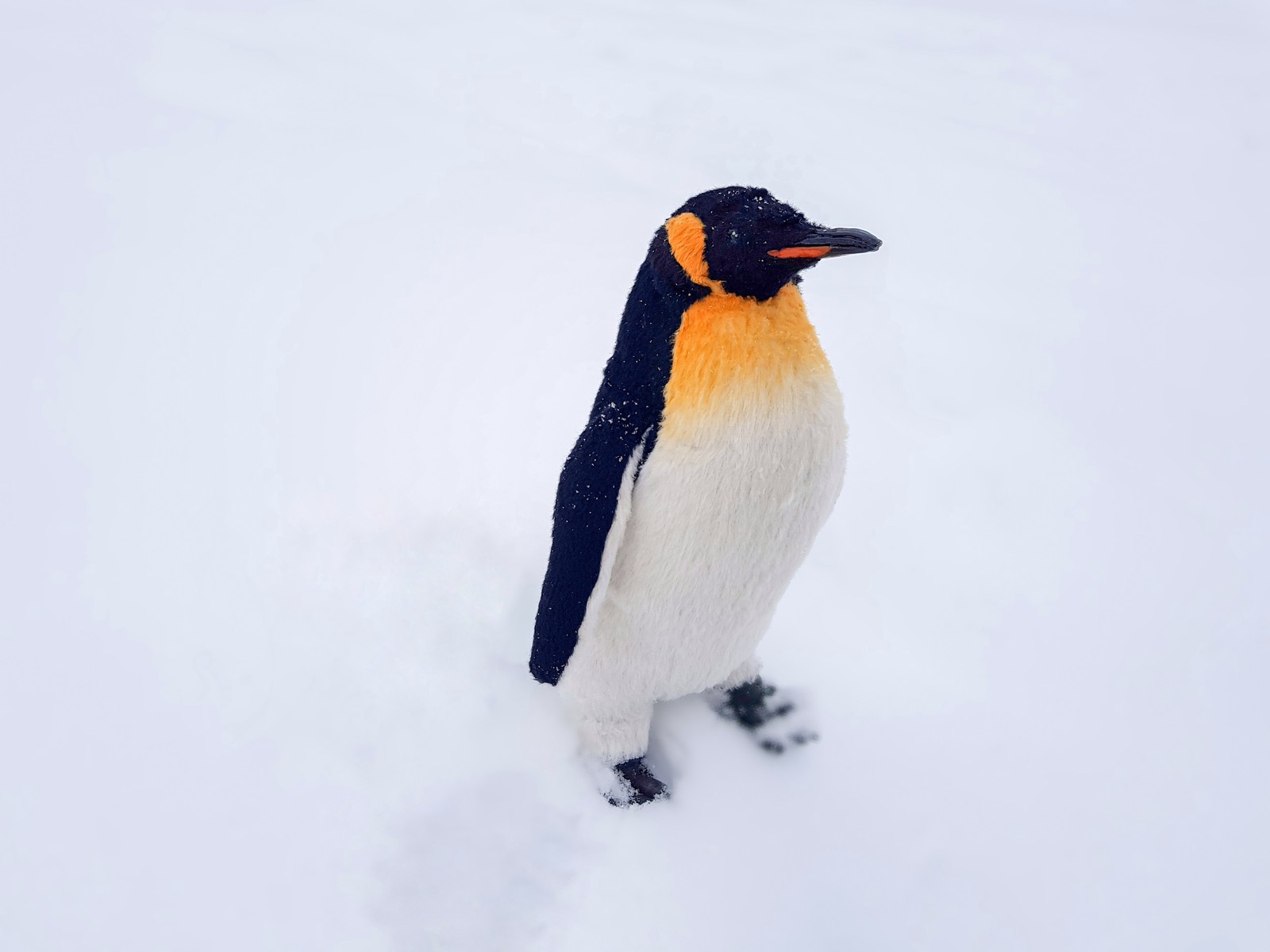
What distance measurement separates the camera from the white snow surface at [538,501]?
1.33 m

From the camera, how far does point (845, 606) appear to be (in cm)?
175

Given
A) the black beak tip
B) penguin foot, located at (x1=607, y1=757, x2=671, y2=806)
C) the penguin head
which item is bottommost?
penguin foot, located at (x1=607, y1=757, x2=671, y2=806)

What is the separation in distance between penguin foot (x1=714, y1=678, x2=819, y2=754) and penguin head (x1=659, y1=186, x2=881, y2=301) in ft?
2.54

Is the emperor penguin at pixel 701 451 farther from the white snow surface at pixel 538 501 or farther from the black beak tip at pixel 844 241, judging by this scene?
the white snow surface at pixel 538 501

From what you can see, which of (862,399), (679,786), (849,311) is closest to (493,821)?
(679,786)

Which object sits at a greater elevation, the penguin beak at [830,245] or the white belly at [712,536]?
the penguin beak at [830,245]

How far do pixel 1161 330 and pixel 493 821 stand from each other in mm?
2306

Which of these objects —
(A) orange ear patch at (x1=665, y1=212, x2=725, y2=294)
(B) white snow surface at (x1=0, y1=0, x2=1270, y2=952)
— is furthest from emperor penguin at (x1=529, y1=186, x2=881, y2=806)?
(B) white snow surface at (x1=0, y1=0, x2=1270, y2=952)

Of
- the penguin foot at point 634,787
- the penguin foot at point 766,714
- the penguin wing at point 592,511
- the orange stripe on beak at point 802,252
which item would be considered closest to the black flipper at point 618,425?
the penguin wing at point 592,511

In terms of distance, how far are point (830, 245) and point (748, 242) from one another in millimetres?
95

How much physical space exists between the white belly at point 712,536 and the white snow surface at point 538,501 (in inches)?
10.4

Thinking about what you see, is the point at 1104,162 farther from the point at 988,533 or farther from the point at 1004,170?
the point at 988,533

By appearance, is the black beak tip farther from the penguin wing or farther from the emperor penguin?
the penguin wing

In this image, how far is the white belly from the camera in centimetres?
113
